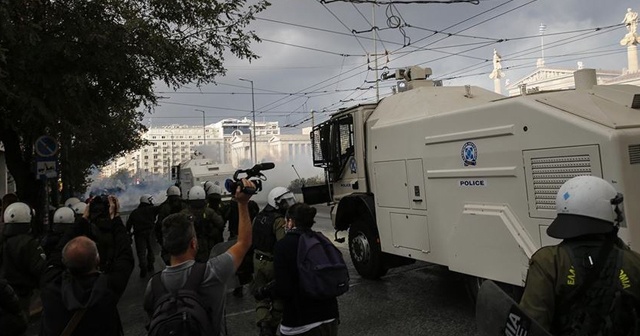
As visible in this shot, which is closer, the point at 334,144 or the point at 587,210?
the point at 587,210

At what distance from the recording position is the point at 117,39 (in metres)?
7.15

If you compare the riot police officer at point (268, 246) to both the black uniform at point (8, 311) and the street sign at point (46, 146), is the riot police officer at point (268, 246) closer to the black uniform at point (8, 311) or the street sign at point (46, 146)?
the black uniform at point (8, 311)

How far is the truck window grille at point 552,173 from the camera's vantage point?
4.00 m

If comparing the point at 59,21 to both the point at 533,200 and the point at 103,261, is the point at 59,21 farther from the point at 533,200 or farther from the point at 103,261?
the point at 533,200

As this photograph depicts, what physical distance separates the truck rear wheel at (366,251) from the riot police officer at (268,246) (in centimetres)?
281

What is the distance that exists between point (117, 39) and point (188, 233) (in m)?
5.87

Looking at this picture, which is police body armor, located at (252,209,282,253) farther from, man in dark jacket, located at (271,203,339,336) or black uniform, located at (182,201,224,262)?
black uniform, located at (182,201,224,262)

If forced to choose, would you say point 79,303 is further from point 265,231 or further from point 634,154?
point 634,154

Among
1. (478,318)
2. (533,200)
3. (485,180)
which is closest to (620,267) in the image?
(478,318)

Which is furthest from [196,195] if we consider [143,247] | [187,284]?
[187,284]

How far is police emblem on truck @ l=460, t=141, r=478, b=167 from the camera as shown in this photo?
4.94 meters

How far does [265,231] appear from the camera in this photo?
4.68m

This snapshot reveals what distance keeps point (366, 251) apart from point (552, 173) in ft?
12.2

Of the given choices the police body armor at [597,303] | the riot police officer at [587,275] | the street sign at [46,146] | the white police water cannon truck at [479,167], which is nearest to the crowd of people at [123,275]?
the riot police officer at [587,275]
